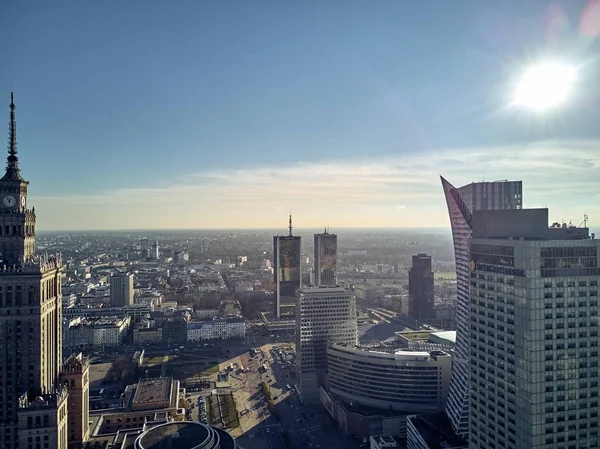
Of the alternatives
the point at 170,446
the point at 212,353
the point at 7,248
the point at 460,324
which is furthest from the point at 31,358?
the point at 212,353

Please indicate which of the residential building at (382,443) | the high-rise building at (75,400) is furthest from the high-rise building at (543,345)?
the high-rise building at (75,400)

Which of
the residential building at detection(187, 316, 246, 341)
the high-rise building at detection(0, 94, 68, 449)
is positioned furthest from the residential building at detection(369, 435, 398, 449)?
the residential building at detection(187, 316, 246, 341)

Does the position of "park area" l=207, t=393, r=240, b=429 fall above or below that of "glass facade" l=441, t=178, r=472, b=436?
below

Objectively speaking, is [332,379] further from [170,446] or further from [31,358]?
[31,358]

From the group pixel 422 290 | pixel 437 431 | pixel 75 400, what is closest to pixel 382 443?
pixel 437 431

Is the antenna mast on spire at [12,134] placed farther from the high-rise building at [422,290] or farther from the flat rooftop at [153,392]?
the high-rise building at [422,290]

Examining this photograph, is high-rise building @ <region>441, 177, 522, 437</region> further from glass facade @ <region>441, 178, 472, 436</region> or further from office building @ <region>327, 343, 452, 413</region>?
office building @ <region>327, 343, 452, 413</region>
